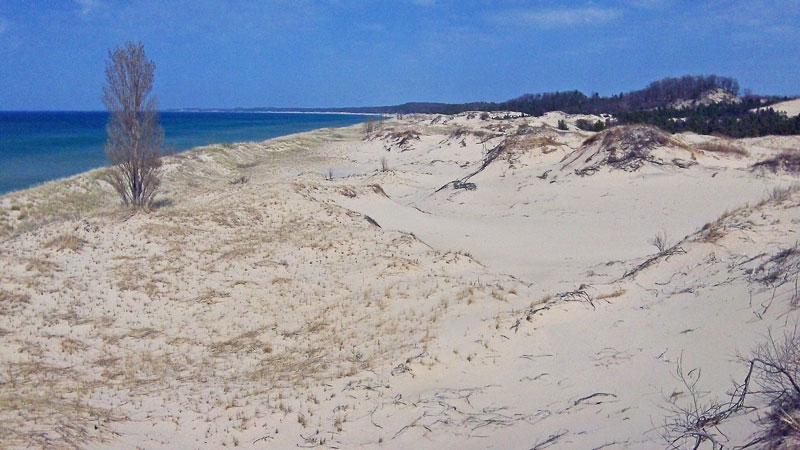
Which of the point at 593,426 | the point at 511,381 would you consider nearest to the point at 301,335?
the point at 511,381

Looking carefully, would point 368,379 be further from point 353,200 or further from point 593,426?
point 353,200

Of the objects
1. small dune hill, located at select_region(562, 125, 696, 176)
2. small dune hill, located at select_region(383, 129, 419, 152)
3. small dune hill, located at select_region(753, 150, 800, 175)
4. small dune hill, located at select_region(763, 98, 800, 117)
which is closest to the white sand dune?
small dune hill, located at select_region(753, 150, 800, 175)

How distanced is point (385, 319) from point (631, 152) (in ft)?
61.0

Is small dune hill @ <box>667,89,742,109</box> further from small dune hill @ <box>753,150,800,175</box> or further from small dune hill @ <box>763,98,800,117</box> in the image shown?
small dune hill @ <box>753,150,800,175</box>

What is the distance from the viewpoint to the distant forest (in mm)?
43562

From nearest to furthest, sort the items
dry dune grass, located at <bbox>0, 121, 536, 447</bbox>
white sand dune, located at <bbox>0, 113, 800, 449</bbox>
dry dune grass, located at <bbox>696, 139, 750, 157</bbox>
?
white sand dune, located at <bbox>0, 113, 800, 449</bbox>, dry dune grass, located at <bbox>0, 121, 536, 447</bbox>, dry dune grass, located at <bbox>696, 139, 750, 157</bbox>

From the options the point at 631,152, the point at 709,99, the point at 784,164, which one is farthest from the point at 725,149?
the point at 709,99

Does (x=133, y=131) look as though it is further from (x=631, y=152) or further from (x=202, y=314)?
(x=631, y=152)

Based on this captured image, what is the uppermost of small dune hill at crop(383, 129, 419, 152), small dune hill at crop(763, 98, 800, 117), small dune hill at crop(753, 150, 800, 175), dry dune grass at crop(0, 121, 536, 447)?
small dune hill at crop(763, 98, 800, 117)

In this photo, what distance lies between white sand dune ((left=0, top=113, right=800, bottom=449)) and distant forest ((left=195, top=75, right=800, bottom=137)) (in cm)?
2600

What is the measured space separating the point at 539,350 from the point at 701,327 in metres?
2.17

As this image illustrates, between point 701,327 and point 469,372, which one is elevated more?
point 701,327

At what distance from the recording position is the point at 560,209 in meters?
21.7

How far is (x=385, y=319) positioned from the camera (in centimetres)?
1057
